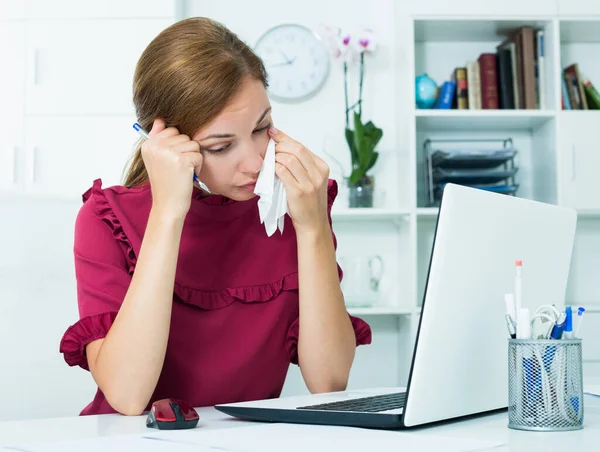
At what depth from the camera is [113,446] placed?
32.7 inches

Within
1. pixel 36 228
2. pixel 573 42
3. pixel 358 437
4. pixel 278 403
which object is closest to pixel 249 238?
pixel 278 403

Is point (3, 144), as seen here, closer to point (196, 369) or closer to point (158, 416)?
point (196, 369)

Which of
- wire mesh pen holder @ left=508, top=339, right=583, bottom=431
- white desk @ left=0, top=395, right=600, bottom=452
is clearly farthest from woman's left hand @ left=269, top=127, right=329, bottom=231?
wire mesh pen holder @ left=508, top=339, right=583, bottom=431

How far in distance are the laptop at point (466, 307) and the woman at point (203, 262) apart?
29cm

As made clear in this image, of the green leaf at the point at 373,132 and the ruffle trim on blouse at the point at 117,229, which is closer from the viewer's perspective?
the ruffle trim on blouse at the point at 117,229

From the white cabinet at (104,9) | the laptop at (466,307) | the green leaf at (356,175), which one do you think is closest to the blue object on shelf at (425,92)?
the green leaf at (356,175)

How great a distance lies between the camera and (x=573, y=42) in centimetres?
327

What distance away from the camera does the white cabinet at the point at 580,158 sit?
2920 mm

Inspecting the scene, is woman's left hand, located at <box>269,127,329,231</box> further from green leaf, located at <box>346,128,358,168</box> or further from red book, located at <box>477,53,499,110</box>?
red book, located at <box>477,53,499,110</box>

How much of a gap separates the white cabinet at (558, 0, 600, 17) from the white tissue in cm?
198

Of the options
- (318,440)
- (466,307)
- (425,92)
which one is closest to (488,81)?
(425,92)

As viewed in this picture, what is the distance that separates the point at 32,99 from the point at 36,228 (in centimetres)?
48

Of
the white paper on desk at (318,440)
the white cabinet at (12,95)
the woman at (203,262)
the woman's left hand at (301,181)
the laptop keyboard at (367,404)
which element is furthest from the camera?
the white cabinet at (12,95)

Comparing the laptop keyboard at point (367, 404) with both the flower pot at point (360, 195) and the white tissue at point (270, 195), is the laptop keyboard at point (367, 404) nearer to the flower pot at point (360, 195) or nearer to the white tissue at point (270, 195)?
the white tissue at point (270, 195)
